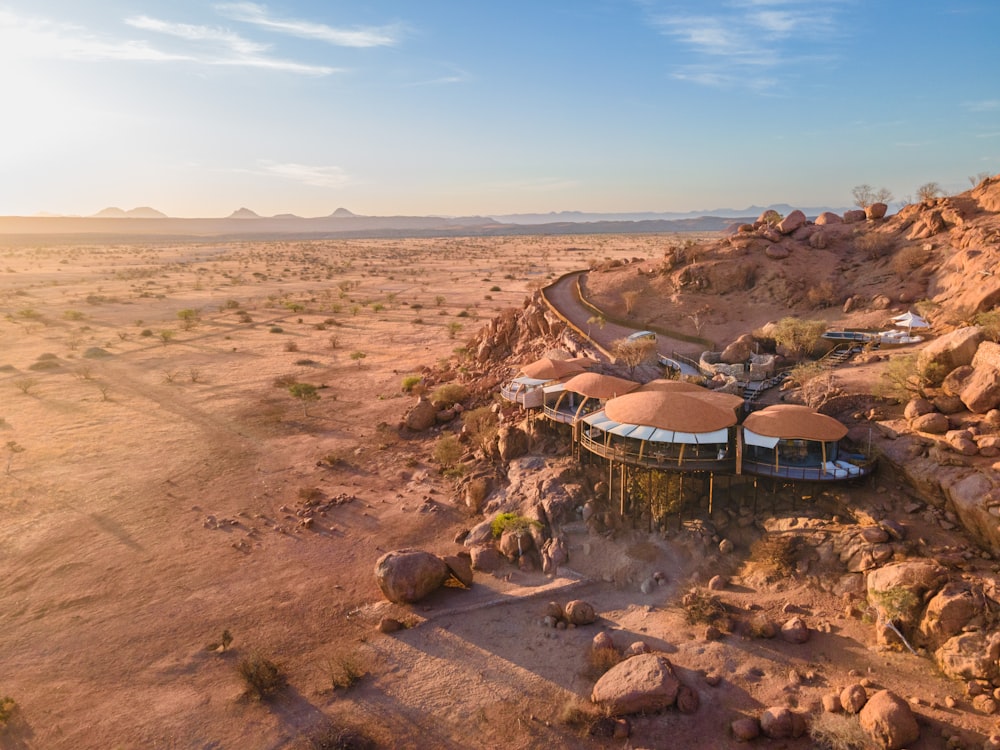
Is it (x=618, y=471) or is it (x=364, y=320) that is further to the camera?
(x=364, y=320)

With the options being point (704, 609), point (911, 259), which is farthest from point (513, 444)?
point (911, 259)

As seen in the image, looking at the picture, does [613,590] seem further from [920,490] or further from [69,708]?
[69,708]

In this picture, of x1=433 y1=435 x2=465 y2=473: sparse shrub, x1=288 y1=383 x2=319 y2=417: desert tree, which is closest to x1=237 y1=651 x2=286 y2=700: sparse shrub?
x1=433 y1=435 x2=465 y2=473: sparse shrub

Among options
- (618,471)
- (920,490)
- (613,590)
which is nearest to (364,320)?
(618,471)

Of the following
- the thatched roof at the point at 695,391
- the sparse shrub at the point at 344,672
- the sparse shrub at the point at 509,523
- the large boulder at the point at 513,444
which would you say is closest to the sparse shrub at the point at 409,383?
the large boulder at the point at 513,444

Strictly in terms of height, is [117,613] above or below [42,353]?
below
